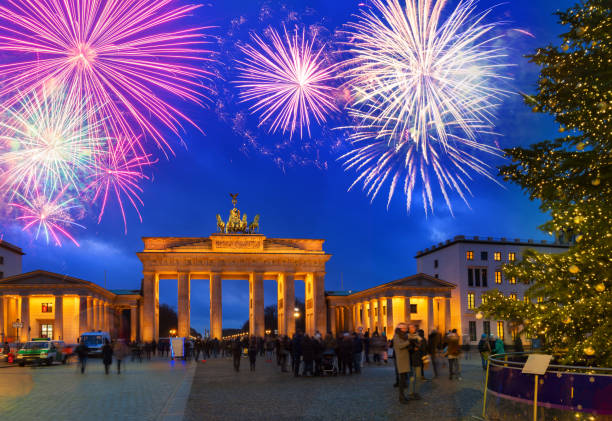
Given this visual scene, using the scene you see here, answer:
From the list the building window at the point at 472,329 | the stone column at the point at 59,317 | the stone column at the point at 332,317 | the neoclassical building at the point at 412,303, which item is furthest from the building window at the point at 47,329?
the building window at the point at 472,329

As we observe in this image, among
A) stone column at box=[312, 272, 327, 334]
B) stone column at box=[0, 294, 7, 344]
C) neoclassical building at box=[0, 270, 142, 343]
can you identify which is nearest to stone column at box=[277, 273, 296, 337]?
stone column at box=[312, 272, 327, 334]

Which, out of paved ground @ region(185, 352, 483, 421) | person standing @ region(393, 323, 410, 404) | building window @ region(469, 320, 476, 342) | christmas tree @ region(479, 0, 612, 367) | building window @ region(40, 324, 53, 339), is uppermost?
christmas tree @ region(479, 0, 612, 367)

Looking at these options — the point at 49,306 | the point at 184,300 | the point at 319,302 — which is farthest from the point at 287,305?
the point at 49,306

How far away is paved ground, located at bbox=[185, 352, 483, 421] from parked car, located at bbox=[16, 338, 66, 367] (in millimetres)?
20631

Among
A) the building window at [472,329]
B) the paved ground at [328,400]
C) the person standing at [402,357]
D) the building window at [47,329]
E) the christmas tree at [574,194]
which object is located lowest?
the building window at [472,329]

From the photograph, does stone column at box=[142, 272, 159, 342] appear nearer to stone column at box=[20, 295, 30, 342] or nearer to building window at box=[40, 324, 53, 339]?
building window at box=[40, 324, 53, 339]

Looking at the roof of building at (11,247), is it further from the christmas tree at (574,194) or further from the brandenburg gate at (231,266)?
the christmas tree at (574,194)

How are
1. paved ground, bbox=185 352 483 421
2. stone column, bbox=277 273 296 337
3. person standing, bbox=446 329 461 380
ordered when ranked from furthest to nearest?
1. stone column, bbox=277 273 296 337
2. person standing, bbox=446 329 461 380
3. paved ground, bbox=185 352 483 421

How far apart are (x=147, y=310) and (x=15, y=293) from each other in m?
14.9

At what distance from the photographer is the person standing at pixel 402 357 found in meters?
16.0

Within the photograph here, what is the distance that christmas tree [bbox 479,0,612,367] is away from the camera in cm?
1204

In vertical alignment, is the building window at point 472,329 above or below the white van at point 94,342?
below

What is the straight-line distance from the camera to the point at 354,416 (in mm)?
13766

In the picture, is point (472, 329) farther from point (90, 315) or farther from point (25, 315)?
point (25, 315)
